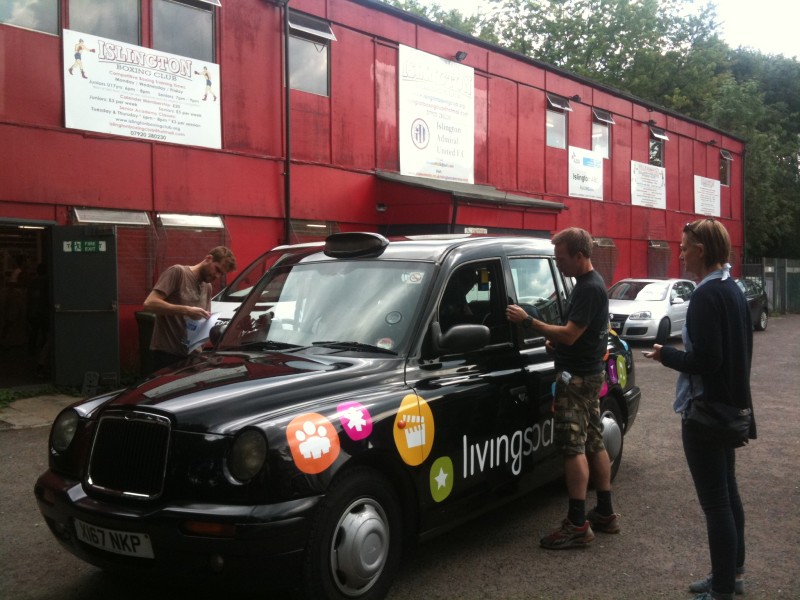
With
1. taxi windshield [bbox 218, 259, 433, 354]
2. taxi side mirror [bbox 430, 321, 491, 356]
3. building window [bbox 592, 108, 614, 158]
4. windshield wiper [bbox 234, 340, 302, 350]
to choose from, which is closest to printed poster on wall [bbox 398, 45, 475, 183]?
building window [bbox 592, 108, 614, 158]

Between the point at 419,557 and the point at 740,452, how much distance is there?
3.91 metres

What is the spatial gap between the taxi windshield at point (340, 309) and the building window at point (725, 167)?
30.9 meters

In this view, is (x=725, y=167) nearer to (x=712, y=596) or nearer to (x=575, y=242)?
(x=575, y=242)

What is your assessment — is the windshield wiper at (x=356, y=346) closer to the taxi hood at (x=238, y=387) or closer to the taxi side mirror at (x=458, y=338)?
the taxi hood at (x=238, y=387)

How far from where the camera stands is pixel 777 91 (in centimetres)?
4175

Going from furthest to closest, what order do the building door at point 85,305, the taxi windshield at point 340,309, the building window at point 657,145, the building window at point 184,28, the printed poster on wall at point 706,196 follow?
the printed poster on wall at point 706,196
the building window at point 657,145
the building window at point 184,28
the building door at point 85,305
the taxi windshield at point 340,309

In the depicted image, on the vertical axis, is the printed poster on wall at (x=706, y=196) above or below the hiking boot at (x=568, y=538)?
above

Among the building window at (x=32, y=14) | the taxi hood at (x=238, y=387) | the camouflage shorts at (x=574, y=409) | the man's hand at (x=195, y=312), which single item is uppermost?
the building window at (x=32, y=14)

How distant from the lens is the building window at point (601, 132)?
78.3 feet

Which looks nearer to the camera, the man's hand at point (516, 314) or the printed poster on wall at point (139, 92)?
the man's hand at point (516, 314)

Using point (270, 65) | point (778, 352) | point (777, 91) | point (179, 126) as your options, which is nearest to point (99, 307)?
point (179, 126)

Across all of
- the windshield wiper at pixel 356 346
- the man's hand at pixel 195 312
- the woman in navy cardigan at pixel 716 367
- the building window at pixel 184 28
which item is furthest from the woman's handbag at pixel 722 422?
the building window at pixel 184 28

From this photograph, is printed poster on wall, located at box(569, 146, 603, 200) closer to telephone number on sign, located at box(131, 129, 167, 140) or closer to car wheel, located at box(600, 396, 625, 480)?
telephone number on sign, located at box(131, 129, 167, 140)

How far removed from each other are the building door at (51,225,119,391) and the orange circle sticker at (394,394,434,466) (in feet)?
25.2
